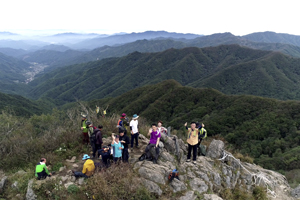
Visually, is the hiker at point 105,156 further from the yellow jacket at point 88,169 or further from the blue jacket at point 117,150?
the yellow jacket at point 88,169

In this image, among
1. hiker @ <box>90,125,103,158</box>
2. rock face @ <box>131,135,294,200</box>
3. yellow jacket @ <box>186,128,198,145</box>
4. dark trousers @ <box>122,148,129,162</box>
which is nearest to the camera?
rock face @ <box>131,135,294,200</box>

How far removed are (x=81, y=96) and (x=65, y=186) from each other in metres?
198

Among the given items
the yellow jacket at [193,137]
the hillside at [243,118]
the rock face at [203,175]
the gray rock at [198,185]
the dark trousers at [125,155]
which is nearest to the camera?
the rock face at [203,175]

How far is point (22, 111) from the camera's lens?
9094 cm

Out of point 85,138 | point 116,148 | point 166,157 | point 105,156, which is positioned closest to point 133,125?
point 116,148

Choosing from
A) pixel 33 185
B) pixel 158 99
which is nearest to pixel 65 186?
pixel 33 185

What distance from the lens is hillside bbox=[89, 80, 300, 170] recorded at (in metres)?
37.5

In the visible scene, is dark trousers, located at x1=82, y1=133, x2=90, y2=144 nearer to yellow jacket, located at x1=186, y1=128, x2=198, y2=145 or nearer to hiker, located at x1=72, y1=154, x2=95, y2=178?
hiker, located at x1=72, y1=154, x2=95, y2=178

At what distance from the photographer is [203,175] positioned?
952cm

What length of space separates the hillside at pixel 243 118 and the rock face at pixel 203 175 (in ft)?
75.0

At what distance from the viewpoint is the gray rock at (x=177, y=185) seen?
26.4 ft

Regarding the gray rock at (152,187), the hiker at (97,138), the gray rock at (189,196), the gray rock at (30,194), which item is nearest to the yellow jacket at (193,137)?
the gray rock at (189,196)

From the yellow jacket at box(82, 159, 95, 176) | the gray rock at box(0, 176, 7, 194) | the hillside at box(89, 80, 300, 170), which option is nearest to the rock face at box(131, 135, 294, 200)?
the yellow jacket at box(82, 159, 95, 176)

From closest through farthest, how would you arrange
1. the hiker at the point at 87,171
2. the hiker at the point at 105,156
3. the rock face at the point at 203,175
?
the hiker at the point at 87,171 < the rock face at the point at 203,175 < the hiker at the point at 105,156
